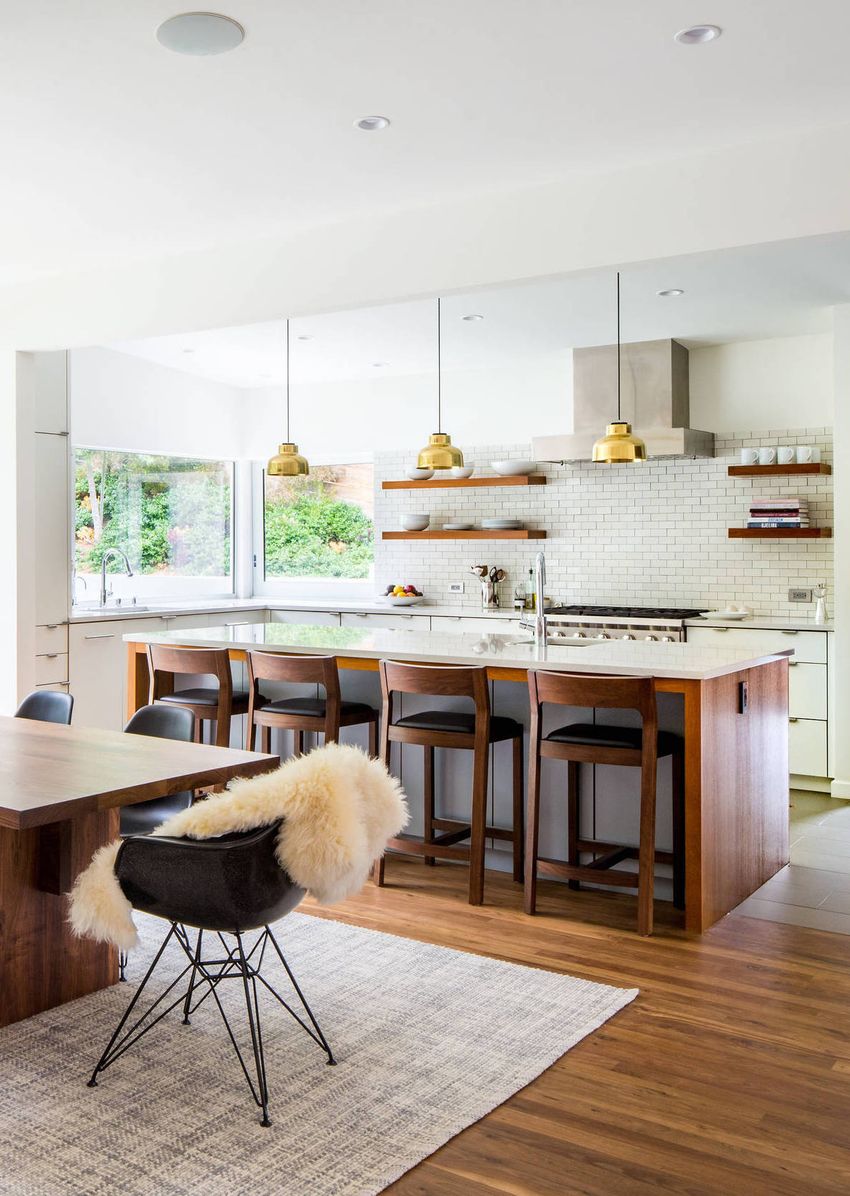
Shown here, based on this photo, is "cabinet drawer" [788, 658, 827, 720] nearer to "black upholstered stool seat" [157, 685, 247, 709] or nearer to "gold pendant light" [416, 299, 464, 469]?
"gold pendant light" [416, 299, 464, 469]

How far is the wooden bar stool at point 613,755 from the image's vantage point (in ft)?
12.6

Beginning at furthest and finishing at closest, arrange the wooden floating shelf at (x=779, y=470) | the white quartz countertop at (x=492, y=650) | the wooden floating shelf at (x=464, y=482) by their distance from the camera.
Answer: the wooden floating shelf at (x=464, y=482), the wooden floating shelf at (x=779, y=470), the white quartz countertop at (x=492, y=650)

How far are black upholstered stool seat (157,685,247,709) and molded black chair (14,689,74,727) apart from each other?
0.87 m

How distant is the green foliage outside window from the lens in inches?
305

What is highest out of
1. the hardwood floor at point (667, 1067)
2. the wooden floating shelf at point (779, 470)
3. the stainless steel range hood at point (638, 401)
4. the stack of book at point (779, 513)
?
the stainless steel range hood at point (638, 401)

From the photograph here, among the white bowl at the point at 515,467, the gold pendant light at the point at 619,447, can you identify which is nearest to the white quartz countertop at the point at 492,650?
the gold pendant light at the point at 619,447

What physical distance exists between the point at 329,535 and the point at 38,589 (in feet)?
10.9

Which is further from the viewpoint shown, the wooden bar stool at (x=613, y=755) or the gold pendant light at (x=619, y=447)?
the gold pendant light at (x=619, y=447)

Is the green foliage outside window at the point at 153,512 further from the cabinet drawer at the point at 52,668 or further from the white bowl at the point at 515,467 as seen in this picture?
the white bowl at the point at 515,467

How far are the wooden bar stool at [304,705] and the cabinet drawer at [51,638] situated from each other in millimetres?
1908

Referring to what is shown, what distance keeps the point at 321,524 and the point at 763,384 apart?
385 cm

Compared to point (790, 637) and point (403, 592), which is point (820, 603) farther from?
point (403, 592)

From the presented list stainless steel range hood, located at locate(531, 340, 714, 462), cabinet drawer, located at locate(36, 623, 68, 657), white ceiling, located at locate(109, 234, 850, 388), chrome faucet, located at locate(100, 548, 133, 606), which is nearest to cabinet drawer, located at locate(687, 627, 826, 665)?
stainless steel range hood, located at locate(531, 340, 714, 462)

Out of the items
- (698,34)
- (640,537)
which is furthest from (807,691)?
(698,34)
